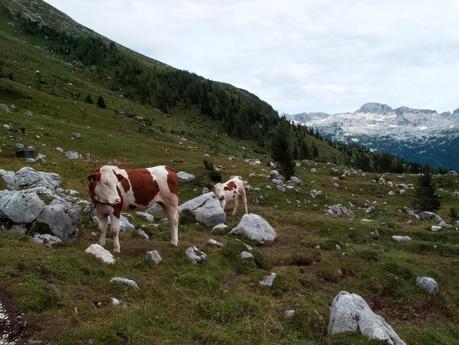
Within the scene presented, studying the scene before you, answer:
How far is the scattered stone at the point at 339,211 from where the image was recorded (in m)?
34.8

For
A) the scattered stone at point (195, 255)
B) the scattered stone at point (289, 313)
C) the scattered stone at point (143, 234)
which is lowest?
the scattered stone at point (143, 234)

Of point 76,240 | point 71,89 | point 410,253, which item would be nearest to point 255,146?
point 71,89

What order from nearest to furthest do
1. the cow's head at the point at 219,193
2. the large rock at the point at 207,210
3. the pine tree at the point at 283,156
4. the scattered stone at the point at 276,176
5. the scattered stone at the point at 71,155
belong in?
1. the large rock at the point at 207,210
2. the cow's head at the point at 219,193
3. the scattered stone at the point at 71,155
4. the scattered stone at the point at 276,176
5. the pine tree at the point at 283,156

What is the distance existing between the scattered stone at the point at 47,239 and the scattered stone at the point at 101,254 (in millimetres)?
1763

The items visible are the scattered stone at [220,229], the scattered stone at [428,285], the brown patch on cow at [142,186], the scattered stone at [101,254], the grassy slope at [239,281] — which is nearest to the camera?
the grassy slope at [239,281]

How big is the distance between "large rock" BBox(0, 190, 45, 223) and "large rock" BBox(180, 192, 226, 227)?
27.3 feet

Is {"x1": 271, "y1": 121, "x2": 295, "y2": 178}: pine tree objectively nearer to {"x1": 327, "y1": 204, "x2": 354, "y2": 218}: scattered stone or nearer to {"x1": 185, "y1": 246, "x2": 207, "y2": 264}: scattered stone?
{"x1": 327, "y1": 204, "x2": 354, "y2": 218}: scattered stone

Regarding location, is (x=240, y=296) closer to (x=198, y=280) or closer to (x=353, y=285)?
(x=198, y=280)

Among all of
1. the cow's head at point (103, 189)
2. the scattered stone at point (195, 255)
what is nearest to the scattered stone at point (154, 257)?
the scattered stone at point (195, 255)

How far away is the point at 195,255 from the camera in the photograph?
17.6 meters

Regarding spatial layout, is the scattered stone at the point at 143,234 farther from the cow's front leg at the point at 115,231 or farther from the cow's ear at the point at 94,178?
the cow's ear at the point at 94,178

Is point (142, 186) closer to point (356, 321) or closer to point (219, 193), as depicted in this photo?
point (356, 321)

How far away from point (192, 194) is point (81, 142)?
22.7m

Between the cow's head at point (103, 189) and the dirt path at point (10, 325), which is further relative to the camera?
the cow's head at point (103, 189)
